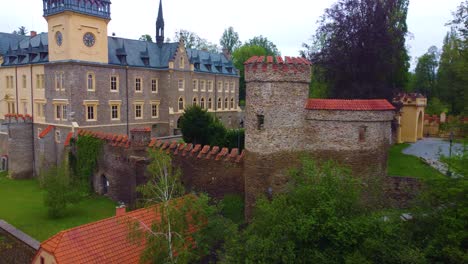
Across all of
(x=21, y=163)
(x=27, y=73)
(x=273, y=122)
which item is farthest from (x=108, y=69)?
(x=273, y=122)

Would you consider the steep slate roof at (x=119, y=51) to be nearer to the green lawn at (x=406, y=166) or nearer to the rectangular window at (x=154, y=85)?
the rectangular window at (x=154, y=85)

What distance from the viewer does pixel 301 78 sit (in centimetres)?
1427

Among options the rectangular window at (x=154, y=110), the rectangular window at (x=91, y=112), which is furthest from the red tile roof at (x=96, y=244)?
the rectangular window at (x=154, y=110)

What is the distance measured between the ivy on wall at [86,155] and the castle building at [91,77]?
11.5 ft

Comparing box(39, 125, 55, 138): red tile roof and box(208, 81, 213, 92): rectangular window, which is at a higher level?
box(208, 81, 213, 92): rectangular window

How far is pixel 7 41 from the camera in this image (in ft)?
130

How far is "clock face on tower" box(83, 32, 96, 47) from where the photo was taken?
29.9m

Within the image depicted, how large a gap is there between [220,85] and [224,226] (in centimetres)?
3736

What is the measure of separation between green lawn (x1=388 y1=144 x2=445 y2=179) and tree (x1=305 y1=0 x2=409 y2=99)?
416 centimetres

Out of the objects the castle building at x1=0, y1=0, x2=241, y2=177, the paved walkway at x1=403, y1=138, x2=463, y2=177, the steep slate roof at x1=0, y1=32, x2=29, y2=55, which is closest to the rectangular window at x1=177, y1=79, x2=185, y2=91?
the castle building at x1=0, y1=0, x2=241, y2=177

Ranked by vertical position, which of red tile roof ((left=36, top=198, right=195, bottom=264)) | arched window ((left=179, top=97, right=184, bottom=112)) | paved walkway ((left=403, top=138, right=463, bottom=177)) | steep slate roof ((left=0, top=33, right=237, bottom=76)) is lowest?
red tile roof ((left=36, top=198, right=195, bottom=264))

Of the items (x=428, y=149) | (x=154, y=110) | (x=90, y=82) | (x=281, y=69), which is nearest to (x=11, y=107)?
(x=90, y=82)

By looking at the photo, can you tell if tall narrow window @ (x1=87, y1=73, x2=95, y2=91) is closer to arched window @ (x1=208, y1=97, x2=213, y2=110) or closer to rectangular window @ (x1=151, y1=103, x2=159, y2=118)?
rectangular window @ (x1=151, y1=103, x2=159, y2=118)

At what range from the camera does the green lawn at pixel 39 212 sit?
19.3 meters
